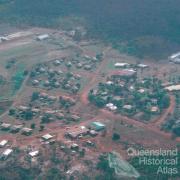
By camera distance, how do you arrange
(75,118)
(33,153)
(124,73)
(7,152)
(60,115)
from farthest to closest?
(124,73) → (60,115) → (75,118) → (7,152) → (33,153)

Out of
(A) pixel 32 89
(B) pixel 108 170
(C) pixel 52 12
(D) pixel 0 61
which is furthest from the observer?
(C) pixel 52 12

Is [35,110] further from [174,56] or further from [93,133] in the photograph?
[174,56]

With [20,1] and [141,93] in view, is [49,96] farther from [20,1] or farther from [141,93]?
[20,1]

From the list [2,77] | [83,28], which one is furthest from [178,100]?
[83,28]

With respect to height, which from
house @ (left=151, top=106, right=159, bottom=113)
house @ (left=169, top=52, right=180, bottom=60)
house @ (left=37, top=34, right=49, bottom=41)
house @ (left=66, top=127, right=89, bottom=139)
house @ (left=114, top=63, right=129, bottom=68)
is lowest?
house @ (left=151, top=106, right=159, bottom=113)

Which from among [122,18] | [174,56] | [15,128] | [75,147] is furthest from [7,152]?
[122,18]

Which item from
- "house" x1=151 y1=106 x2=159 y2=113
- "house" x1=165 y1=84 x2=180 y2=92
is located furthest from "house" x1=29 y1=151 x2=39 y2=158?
"house" x1=165 y1=84 x2=180 y2=92

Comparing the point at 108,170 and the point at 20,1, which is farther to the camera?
the point at 20,1

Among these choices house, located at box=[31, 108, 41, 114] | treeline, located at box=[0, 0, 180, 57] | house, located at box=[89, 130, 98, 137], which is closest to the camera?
house, located at box=[89, 130, 98, 137]

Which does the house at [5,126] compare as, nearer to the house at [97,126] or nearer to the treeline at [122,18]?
the house at [97,126]

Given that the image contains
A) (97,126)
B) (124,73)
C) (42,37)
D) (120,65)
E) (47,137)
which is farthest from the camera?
(42,37)

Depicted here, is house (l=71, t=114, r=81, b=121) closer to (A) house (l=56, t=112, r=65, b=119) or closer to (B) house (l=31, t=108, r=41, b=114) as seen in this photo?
(A) house (l=56, t=112, r=65, b=119)
